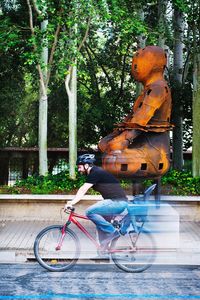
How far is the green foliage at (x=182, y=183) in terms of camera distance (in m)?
14.5

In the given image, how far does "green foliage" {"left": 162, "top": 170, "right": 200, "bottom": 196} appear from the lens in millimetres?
14539

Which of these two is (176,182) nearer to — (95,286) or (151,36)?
(151,36)

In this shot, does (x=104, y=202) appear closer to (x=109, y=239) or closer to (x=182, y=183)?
(x=109, y=239)

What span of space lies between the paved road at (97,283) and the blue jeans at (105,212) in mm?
720

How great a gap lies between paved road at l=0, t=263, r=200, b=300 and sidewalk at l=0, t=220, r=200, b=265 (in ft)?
1.36

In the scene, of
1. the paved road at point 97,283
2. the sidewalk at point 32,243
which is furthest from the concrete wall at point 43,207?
the paved road at point 97,283

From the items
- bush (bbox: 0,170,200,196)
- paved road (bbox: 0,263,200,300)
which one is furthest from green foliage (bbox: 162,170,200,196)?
paved road (bbox: 0,263,200,300)

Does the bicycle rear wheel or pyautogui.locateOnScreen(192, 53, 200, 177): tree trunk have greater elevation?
pyautogui.locateOnScreen(192, 53, 200, 177): tree trunk

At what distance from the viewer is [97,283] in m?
7.63

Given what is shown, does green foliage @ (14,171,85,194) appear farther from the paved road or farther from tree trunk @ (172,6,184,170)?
tree trunk @ (172,6,184,170)

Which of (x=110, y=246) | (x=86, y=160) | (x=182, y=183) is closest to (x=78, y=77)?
(x=182, y=183)

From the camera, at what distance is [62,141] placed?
3344 cm

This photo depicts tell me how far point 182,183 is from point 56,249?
7.86 m

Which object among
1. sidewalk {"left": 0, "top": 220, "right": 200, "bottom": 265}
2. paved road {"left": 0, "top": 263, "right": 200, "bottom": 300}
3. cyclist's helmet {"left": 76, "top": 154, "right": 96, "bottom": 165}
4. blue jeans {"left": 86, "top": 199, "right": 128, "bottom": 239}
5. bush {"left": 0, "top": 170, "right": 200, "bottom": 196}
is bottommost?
paved road {"left": 0, "top": 263, "right": 200, "bottom": 300}
